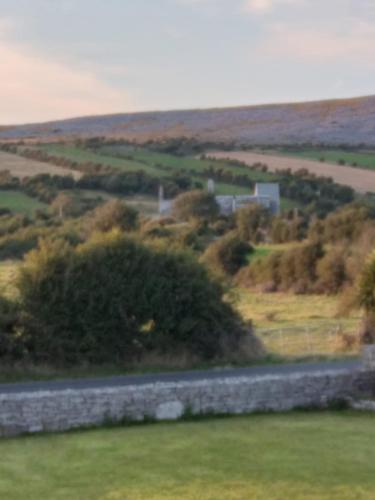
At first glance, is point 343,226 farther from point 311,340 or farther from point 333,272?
point 311,340

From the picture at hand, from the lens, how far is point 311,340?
2733cm

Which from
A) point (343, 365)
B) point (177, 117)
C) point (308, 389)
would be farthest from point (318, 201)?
point (308, 389)

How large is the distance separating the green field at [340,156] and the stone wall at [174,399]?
56.6 metres

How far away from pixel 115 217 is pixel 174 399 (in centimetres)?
3840

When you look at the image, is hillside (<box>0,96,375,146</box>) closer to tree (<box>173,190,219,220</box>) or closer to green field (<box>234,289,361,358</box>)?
tree (<box>173,190,219,220</box>)

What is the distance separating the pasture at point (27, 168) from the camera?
76.9 metres

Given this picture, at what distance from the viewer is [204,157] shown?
278ft

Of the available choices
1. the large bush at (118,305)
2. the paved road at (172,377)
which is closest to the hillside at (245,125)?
the large bush at (118,305)

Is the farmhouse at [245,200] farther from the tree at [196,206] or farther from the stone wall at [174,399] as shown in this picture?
the stone wall at [174,399]

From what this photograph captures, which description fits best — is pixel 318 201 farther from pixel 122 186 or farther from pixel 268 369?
pixel 268 369

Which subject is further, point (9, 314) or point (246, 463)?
point (9, 314)

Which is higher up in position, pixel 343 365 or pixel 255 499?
pixel 255 499

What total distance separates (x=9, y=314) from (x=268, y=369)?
20.2ft

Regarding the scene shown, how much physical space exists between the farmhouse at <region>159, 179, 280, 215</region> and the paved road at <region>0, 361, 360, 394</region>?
43.6 metres
